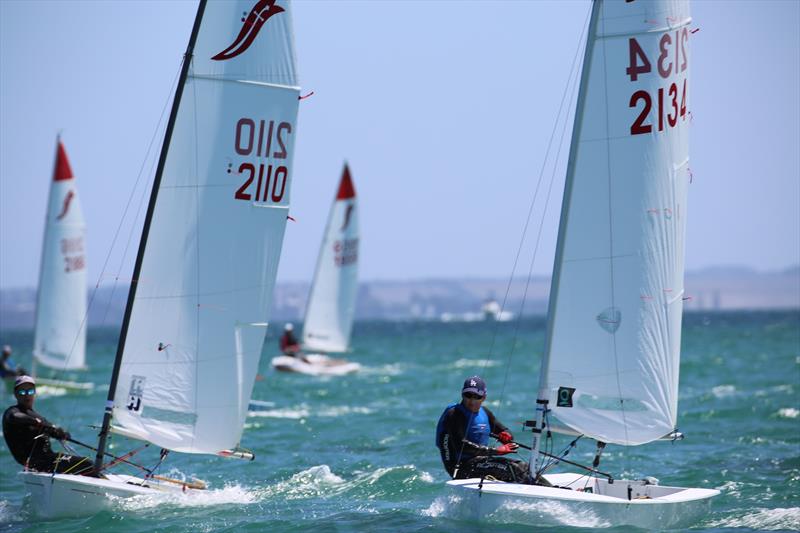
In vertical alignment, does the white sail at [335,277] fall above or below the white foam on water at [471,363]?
above

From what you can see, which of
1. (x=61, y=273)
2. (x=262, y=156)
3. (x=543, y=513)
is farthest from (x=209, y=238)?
(x=61, y=273)

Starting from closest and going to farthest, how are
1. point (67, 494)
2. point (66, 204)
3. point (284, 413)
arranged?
point (67, 494) < point (284, 413) < point (66, 204)

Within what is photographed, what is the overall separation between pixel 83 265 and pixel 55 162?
2.51 m

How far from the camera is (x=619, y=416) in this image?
1070cm

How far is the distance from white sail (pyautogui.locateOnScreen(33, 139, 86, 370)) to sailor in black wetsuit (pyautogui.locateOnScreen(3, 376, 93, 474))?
16100mm

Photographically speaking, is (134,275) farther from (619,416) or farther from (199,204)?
(619,416)

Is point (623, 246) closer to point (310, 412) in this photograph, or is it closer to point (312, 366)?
point (310, 412)

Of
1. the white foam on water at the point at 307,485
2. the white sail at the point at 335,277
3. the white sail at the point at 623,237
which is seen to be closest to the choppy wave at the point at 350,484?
the white foam on water at the point at 307,485

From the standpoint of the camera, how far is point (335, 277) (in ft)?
121

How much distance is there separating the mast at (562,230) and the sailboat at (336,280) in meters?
25.4

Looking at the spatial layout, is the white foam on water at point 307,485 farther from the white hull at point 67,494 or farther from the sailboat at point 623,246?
the sailboat at point 623,246

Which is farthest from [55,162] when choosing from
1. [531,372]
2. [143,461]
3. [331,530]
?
[331,530]

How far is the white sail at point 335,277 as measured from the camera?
120 feet

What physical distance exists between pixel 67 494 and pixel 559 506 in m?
4.55
